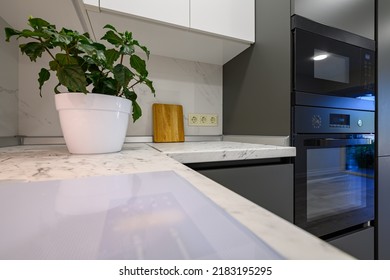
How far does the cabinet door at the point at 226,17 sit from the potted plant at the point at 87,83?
1.52 feet

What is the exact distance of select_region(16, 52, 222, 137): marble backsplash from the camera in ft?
3.34

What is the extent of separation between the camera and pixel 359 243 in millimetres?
946

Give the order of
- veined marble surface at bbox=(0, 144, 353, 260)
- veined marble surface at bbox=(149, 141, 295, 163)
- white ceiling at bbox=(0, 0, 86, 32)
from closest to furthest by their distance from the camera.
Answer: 1. veined marble surface at bbox=(0, 144, 353, 260)
2. veined marble surface at bbox=(149, 141, 295, 163)
3. white ceiling at bbox=(0, 0, 86, 32)


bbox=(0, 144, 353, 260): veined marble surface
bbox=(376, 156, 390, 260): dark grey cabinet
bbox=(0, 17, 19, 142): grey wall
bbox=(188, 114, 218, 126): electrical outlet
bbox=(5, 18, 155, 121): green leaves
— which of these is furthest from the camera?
bbox=(188, 114, 218, 126): electrical outlet

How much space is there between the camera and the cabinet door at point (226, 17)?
94 centimetres

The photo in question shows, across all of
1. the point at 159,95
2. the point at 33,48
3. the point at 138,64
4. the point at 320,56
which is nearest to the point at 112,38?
the point at 138,64

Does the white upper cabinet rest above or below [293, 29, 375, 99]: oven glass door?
above

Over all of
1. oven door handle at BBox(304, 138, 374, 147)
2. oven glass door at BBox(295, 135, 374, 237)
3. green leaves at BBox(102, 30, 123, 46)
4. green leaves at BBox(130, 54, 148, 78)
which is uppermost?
green leaves at BBox(102, 30, 123, 46)

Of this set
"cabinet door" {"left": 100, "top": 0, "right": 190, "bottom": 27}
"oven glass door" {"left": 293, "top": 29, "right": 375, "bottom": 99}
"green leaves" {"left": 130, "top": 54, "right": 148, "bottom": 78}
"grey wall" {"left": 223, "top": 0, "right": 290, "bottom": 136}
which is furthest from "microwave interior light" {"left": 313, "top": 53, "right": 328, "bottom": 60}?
"green leaves" {"left": 130, "top": 54, "right": 148, "bottom": 78}

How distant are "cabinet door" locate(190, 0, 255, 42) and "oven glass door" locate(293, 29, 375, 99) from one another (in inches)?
11.9

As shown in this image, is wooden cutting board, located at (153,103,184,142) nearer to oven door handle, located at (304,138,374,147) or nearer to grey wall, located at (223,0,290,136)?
grey wall, located at (223,0,290,136)

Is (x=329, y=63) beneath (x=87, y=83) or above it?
above

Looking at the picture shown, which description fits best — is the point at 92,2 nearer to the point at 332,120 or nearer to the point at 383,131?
the point at 332,120

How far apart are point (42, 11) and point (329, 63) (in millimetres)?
1286
